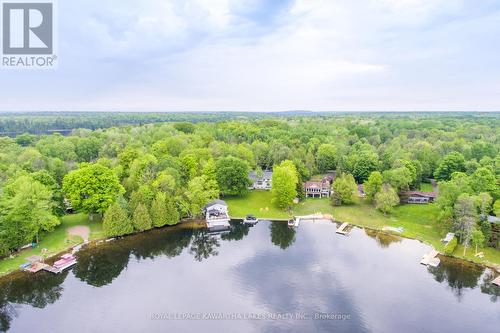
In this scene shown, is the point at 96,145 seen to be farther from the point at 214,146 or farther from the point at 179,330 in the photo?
the point at 179,330

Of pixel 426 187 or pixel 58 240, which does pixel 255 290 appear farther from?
pixel 426 187

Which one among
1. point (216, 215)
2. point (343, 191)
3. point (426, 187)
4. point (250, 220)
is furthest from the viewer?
point (426, 187)

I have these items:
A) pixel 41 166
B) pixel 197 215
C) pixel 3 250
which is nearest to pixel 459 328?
pixel 197 215

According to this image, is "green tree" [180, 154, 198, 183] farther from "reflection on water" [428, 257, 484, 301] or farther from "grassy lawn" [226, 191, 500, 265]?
"reflection on water" [428, 257, 484, 301]

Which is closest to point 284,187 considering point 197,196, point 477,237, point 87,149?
point 197,196

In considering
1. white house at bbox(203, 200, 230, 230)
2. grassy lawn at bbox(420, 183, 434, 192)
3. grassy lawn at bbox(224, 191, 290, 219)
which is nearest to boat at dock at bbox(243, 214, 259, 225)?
grassy lawn at bbox(224, 191, 290, 219)

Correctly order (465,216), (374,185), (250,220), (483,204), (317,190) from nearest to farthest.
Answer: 1. (465,216)
2. (483,204)
3. (250,220)
4. (374,185)
5. (317,190)

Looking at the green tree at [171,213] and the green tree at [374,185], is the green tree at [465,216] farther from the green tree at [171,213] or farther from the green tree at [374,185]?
the green tree at [171,213]
